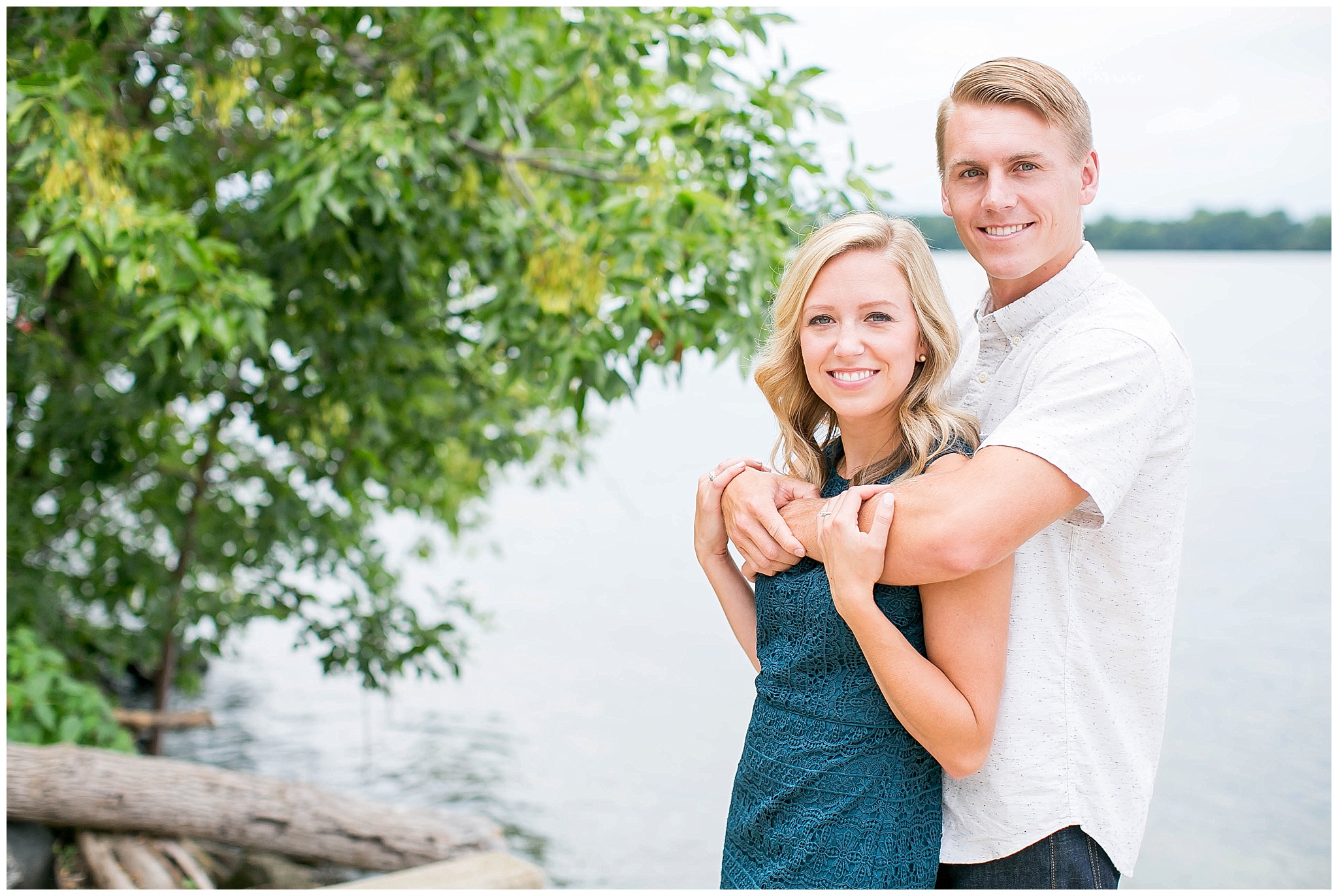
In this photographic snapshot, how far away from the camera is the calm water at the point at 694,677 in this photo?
7.46m

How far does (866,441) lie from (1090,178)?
0.44m

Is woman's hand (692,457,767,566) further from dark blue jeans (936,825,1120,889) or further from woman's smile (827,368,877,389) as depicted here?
dark blue jeans (936,825,1120,889)

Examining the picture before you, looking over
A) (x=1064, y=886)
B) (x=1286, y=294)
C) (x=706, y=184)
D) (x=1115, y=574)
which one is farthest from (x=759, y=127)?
(x=1286, y=294)

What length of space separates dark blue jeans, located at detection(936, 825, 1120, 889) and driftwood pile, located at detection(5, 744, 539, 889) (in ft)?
9.44

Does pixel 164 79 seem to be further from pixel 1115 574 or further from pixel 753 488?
pixel 1115 574

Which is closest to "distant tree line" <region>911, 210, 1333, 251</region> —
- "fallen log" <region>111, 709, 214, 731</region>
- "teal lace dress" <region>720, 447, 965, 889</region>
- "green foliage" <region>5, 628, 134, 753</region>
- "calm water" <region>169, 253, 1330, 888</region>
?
"calm water" <region>169, 253, 1330, 888</region>

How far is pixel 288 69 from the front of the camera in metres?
3.91

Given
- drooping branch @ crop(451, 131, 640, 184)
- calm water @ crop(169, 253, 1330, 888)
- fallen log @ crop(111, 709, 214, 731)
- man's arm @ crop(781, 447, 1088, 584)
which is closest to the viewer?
man's arm @ crop(781, 447, 1088, 584)

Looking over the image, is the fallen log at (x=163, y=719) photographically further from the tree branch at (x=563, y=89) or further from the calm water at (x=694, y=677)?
the tree branch at (x=563, y=89)

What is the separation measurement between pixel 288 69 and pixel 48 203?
4.74 feet

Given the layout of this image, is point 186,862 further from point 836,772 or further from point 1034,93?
point 1034,93

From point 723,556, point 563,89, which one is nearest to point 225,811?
point 563,89

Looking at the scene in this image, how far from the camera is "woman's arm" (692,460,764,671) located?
1616mm

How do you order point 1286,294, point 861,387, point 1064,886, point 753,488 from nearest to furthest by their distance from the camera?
1. point 1064,886
2. point 861,387
3. point 753,488
4. point 1286,294
